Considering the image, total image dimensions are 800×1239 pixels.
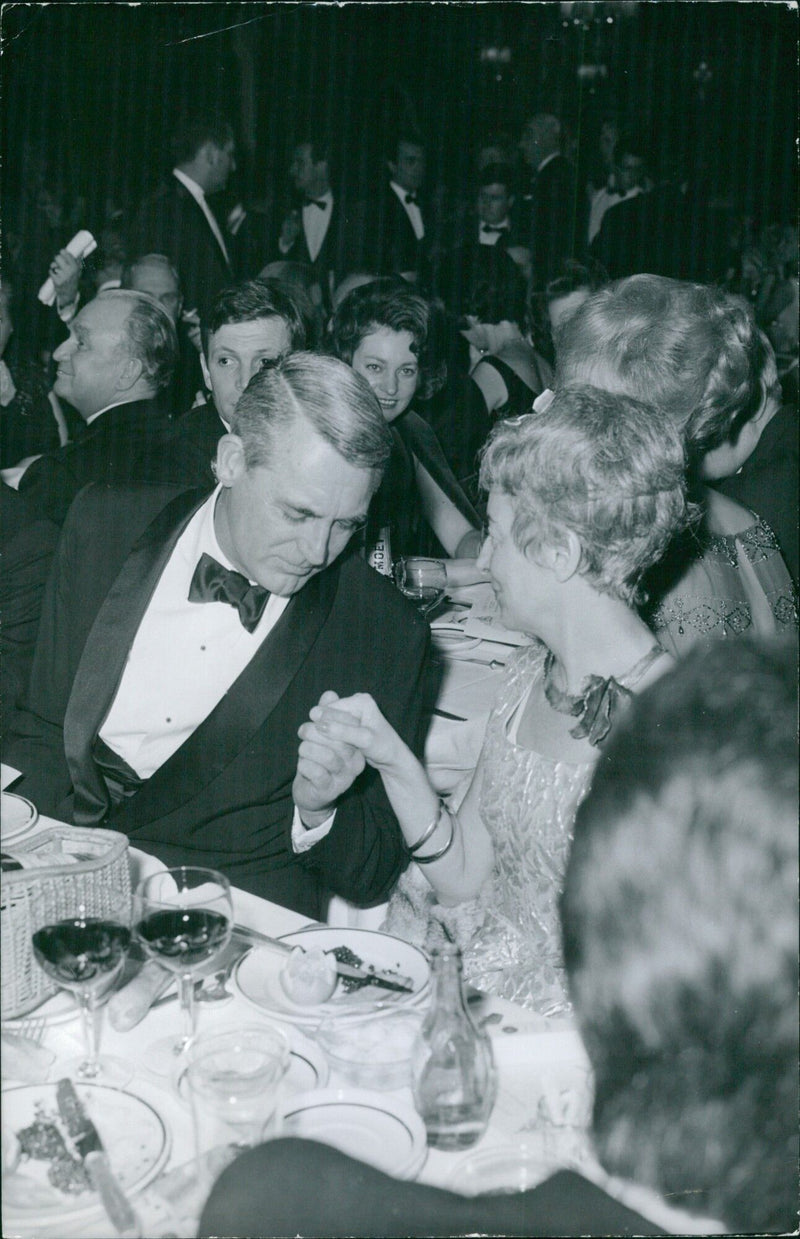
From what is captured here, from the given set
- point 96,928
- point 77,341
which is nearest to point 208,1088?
point 96,928

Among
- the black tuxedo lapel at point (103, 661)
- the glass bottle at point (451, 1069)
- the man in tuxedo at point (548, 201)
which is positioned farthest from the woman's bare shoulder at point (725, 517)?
the man in tuxedo at point (548, 201)

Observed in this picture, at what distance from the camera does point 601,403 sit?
1.98 m

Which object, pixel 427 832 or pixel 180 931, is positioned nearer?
pixel 180 931

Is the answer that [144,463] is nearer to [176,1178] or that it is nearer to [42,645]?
Answer: [42,645]

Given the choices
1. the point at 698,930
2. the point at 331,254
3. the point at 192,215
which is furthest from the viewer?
the point at 331,254

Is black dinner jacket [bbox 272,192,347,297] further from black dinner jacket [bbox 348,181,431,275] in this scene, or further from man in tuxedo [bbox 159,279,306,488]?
man in tuxedo [bbox 159,279,306,488]

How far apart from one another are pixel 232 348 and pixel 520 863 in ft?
7.82

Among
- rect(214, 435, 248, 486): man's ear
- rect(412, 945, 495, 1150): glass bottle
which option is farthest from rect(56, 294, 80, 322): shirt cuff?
rect(412, 945, 495, 1150): glass bottle

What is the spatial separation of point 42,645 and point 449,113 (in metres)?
7.53

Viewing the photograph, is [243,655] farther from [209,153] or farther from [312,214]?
[312,214]

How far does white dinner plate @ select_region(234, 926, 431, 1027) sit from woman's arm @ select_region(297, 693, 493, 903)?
13.9 inches

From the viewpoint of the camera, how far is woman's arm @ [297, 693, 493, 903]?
1.96 meters

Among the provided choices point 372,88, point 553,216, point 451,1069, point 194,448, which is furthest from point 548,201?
point 451,1069

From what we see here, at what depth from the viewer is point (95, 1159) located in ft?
3.82
